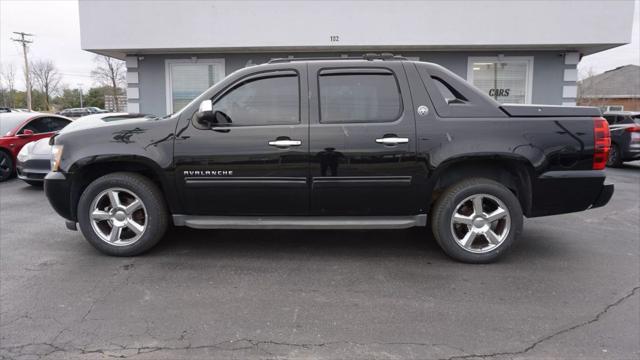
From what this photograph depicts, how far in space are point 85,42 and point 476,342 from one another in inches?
486

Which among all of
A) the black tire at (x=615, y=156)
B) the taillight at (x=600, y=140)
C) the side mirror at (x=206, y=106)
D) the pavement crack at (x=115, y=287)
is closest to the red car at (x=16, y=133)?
the pavement crack at (x=115, y=287)

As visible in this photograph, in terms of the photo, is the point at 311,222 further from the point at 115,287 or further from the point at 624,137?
the point at 624,137

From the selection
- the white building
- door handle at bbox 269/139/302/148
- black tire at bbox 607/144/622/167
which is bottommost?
black tire at bbox 607/144/622/167

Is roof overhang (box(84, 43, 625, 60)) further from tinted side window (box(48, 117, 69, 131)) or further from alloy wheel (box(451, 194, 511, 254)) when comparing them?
alloy wheel (box(451, 194, 511, 254))

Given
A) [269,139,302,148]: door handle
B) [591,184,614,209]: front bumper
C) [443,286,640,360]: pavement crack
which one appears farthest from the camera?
[591,184,614,209]: front bumper

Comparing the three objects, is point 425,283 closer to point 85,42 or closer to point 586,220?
point 586,220

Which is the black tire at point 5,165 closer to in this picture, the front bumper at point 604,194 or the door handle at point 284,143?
the door handle at point 284,143

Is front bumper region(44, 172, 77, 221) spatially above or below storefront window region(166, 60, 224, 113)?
below

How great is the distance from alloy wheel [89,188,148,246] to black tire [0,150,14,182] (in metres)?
6.77

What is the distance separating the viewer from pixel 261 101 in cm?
445

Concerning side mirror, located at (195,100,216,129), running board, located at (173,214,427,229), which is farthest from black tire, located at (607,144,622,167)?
side mirror, located at (195,100,216,129)

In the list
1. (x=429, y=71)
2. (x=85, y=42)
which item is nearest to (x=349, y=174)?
(x=429, y=71)

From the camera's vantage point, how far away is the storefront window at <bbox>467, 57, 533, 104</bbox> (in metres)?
12.7

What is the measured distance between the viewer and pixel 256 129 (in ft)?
14.2
